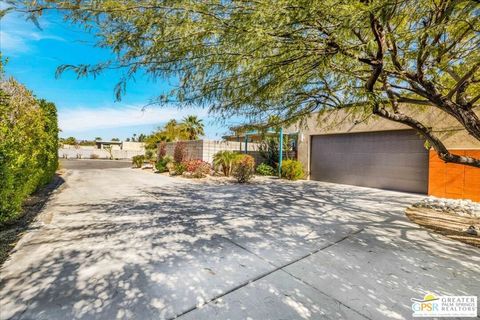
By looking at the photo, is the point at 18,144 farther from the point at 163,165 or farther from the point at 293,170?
the point at 163,165

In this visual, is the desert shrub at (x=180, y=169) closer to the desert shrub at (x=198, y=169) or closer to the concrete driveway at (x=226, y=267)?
the desert shrub at (x=198, y=169)

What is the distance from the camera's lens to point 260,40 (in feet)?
Answer: 6.93

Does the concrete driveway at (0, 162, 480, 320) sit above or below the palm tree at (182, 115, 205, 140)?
below

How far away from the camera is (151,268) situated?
276cm

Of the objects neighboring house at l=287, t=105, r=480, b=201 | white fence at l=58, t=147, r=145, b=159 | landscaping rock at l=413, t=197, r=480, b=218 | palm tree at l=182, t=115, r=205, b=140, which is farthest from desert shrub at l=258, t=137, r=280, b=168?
white fence at l=58, t=147, r=145, b=159

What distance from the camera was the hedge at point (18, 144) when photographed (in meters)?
3.69

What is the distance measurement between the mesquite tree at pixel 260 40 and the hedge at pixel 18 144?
261cm

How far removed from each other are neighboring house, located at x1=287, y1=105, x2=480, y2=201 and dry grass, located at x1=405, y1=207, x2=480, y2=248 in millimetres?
2110

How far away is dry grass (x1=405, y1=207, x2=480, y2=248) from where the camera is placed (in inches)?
161

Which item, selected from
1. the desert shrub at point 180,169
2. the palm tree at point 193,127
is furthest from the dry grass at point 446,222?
the palm tree at point 193,127

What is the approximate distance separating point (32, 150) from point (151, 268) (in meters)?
5.18

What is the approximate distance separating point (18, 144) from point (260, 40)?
4909mm

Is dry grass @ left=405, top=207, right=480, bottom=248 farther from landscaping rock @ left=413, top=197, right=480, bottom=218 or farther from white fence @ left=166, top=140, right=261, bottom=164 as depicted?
white fence @ left=166, top=140, right=261, bottom=164

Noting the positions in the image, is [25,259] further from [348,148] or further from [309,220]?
[348,148]
